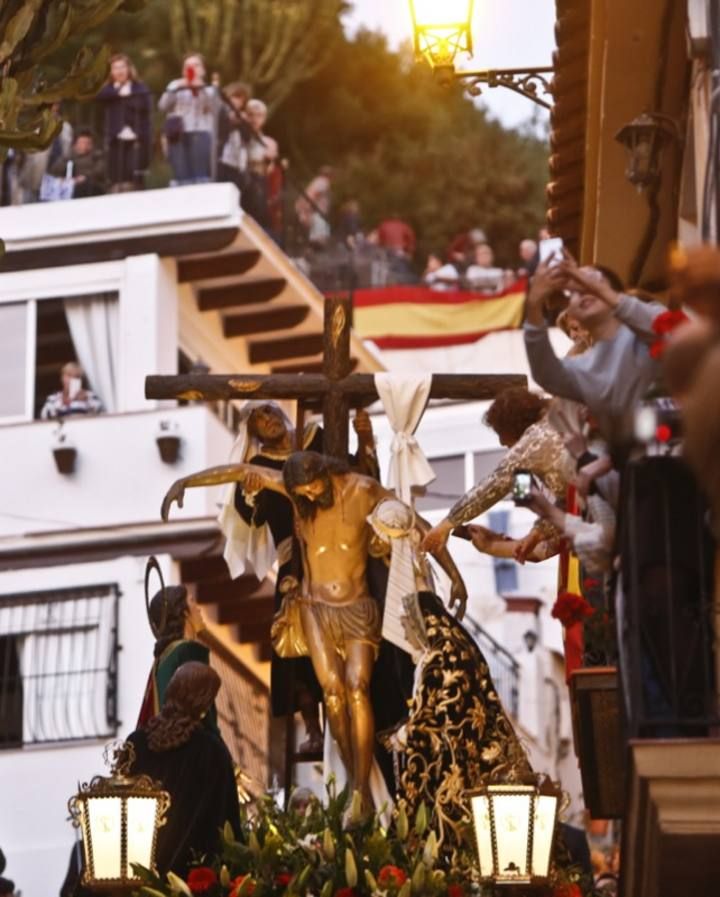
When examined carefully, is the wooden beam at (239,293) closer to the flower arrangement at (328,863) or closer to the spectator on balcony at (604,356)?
the flower arrangement at (328,863)

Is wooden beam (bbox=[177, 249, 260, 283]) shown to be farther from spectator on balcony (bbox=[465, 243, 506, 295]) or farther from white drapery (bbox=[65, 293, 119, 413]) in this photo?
spectator on balcony (bbox=[465, 243, 506, 295])

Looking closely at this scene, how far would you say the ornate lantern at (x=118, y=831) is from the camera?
15.5 m

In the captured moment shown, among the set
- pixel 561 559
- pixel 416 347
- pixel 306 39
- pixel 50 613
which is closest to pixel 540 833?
pixel 561 559

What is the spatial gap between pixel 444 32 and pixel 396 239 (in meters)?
44.3

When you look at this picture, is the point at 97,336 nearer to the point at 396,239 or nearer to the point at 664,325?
the point at 664,325

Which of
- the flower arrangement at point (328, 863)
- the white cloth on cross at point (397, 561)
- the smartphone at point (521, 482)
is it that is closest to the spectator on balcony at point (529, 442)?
the smartphone at point (521, 482)

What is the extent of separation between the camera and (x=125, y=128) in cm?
3844

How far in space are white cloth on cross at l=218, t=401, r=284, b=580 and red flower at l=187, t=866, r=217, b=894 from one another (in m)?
3.05

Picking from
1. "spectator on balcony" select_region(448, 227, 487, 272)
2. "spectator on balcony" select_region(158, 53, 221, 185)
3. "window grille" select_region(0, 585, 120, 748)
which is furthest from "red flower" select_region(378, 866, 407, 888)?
"spectator on balcony" select_region(448, 227, 487, 272)

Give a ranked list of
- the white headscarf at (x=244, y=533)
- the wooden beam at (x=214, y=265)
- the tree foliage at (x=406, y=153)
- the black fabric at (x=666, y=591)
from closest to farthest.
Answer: the black fabric at (x=666, y=591)
the white headscarf at (x=244, y=533)
the wooden beam at (x=214, y=265)
the tree foliage at (x=406, y=153)

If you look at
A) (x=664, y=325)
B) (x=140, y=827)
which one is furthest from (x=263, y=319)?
(x=664, y=325)

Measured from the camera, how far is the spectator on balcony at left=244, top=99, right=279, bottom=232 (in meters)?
38.3

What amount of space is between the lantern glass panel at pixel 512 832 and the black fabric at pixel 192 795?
1.63m

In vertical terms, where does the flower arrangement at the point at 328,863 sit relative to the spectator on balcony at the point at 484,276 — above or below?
below
